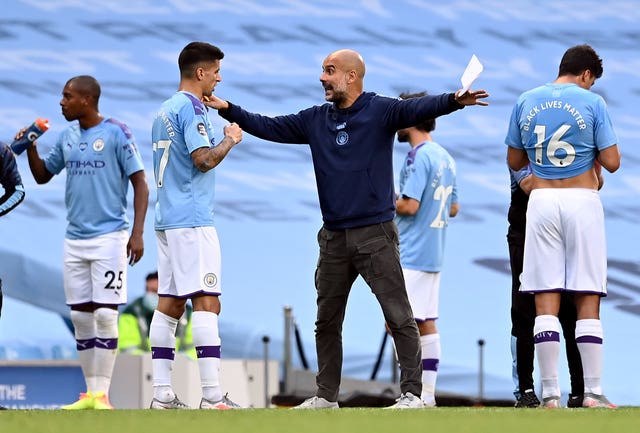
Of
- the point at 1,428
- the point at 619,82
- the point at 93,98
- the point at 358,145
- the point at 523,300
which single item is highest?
the point at 619,82

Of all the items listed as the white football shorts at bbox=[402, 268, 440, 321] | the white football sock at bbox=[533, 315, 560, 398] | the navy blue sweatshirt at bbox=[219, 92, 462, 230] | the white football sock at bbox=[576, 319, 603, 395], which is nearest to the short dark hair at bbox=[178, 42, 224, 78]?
the navy blue sweatshirt at bbox=[219, 92, 462, 230]

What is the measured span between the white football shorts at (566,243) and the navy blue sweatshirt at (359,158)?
769 mm

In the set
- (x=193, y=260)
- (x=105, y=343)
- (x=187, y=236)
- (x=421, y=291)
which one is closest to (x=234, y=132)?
(x=187, y=236)

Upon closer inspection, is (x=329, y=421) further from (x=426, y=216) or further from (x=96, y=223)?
(x=426, y=216)

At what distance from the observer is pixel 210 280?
274 inches

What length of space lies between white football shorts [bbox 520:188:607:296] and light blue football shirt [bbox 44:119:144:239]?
263 centimetres

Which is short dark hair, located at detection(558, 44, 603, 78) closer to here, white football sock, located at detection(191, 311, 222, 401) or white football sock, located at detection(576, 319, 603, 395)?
white football sock, located at detection(576, 319, 603, 395)

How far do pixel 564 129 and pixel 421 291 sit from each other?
2.44m

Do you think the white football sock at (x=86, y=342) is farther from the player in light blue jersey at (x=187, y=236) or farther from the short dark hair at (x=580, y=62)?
the short dark hair at (x=580, y=62)

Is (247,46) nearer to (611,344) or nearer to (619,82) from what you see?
(619,82)

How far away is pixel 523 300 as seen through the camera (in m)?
7.79

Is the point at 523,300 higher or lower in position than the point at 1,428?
higher

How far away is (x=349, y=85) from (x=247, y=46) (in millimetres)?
8494

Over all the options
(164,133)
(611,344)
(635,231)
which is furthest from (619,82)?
(164,133)
